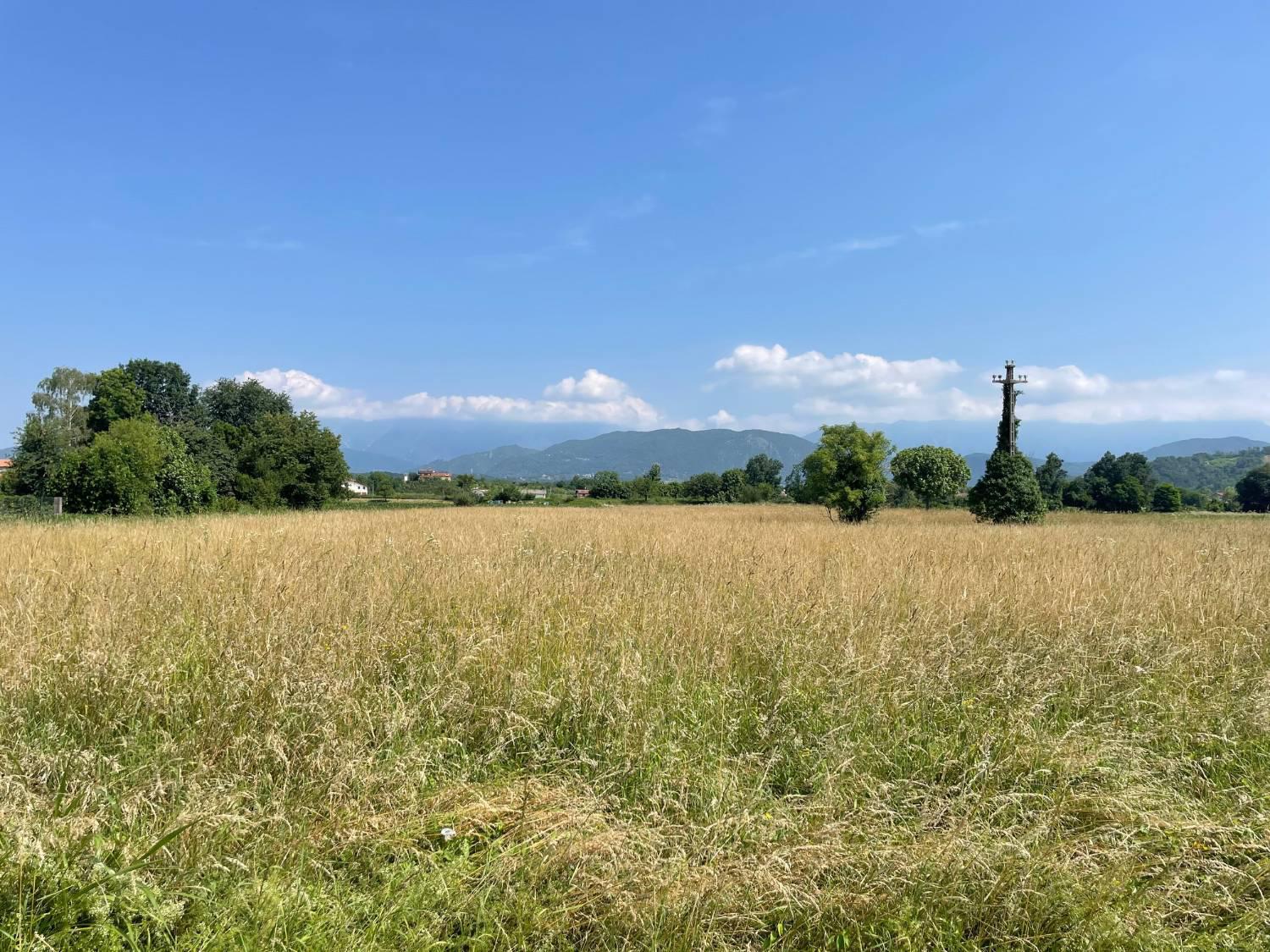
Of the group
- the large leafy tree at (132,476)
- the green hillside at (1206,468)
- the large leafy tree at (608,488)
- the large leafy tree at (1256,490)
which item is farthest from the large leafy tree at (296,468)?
the green hillside at (1206,468)

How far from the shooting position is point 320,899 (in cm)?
205

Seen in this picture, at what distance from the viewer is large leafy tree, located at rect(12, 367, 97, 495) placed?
153 feet

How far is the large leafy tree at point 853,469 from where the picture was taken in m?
25.0

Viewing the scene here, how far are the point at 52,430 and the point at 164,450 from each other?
100 ft

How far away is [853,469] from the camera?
2548 cm

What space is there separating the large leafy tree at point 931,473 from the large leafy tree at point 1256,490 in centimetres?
3901

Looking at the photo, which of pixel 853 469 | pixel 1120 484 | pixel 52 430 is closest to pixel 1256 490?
pixel 1120 484

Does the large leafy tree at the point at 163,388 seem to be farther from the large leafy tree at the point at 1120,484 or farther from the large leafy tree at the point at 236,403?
the large leafy tree at the point at 1120,484

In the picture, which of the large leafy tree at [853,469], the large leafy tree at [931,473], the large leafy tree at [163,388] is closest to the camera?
the large leafy tree at [853,469]

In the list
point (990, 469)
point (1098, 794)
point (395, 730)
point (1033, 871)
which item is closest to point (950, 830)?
point (1033, 871)

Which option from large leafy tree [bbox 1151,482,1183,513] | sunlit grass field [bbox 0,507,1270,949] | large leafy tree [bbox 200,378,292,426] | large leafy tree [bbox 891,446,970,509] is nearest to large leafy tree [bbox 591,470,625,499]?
large leafy tree [bbox 891,446,970,509]

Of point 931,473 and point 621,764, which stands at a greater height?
point 931,473

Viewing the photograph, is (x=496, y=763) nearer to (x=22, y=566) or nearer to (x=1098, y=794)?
(x=1098, y=794)

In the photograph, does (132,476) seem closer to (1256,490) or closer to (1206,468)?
(1256,490)
